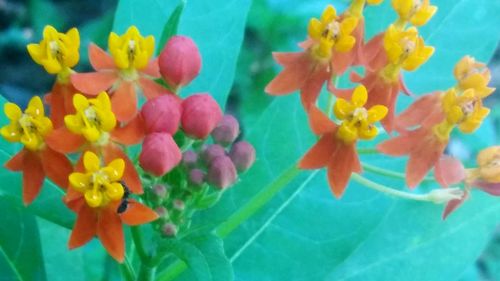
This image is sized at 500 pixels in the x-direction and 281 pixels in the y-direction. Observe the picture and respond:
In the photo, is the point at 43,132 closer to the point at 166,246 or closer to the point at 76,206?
the point at 76,206

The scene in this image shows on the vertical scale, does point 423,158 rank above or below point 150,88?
below

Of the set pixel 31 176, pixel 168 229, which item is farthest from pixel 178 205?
pixel 31 176

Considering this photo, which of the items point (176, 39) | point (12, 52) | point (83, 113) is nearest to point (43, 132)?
point (83, 113)

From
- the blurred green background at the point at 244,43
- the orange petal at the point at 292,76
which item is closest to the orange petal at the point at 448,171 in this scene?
the orange petal at the point at 292,76

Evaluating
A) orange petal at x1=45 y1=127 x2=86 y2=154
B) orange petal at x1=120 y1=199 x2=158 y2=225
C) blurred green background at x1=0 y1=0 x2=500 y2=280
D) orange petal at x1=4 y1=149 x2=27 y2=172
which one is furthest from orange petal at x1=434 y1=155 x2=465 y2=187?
blurred green background at x1=0 y1=0 x2=500 y2=280

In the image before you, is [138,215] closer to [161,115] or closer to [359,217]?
[161,115]

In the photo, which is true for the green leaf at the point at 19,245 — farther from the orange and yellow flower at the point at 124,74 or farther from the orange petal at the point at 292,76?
the orange petal at the point at 292,76
